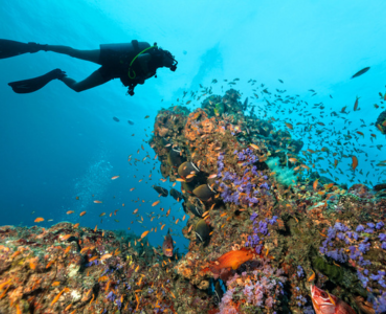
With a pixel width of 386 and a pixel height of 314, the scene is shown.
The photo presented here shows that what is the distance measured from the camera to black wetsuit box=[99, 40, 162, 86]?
5500mm

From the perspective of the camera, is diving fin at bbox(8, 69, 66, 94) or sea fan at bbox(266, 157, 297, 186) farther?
diving fin at bbox(8, 69, 66, 94)

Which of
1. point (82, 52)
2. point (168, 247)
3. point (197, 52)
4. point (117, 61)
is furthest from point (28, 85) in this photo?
point (197, 52)

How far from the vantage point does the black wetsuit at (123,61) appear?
5.50m

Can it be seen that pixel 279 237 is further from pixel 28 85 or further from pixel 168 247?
pixel 28 85

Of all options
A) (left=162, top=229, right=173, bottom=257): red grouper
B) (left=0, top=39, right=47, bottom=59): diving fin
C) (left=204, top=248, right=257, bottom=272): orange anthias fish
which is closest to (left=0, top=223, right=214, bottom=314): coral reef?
(left=162, top=229, right=173, bottom=257): red grouper

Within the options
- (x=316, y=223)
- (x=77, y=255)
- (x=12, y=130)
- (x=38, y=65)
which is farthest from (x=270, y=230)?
(x=12, y=130)

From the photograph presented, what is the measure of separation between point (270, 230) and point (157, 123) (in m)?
8.52

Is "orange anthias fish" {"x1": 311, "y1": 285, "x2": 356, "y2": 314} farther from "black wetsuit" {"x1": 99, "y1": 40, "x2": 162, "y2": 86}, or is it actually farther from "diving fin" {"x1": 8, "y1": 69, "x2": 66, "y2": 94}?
"diving fin" {"x1": 8, "y1": 69, "x2": 66, "y2": 94}

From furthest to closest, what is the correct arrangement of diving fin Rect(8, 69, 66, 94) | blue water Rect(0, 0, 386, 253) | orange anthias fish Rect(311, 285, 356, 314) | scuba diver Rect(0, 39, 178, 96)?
blue water Rect(0, 0, 386, 253) → scuba diver Rect(0, 39, 178, 96) → diving fin Rect(8, 69, 66, 94) → orange anthias fish Rect(311, 285, 356, 314)

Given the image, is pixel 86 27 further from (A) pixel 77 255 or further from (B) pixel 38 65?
(A) pixel 77 255

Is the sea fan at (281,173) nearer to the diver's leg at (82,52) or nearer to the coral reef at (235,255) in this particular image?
the coral reef at (235,255)

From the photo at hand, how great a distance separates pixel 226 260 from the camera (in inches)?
139

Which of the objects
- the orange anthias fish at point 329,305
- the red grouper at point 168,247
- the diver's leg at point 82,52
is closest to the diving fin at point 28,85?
the diver's leg at point 82,52

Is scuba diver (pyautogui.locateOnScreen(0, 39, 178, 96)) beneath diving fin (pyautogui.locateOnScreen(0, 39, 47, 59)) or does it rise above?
beneath
